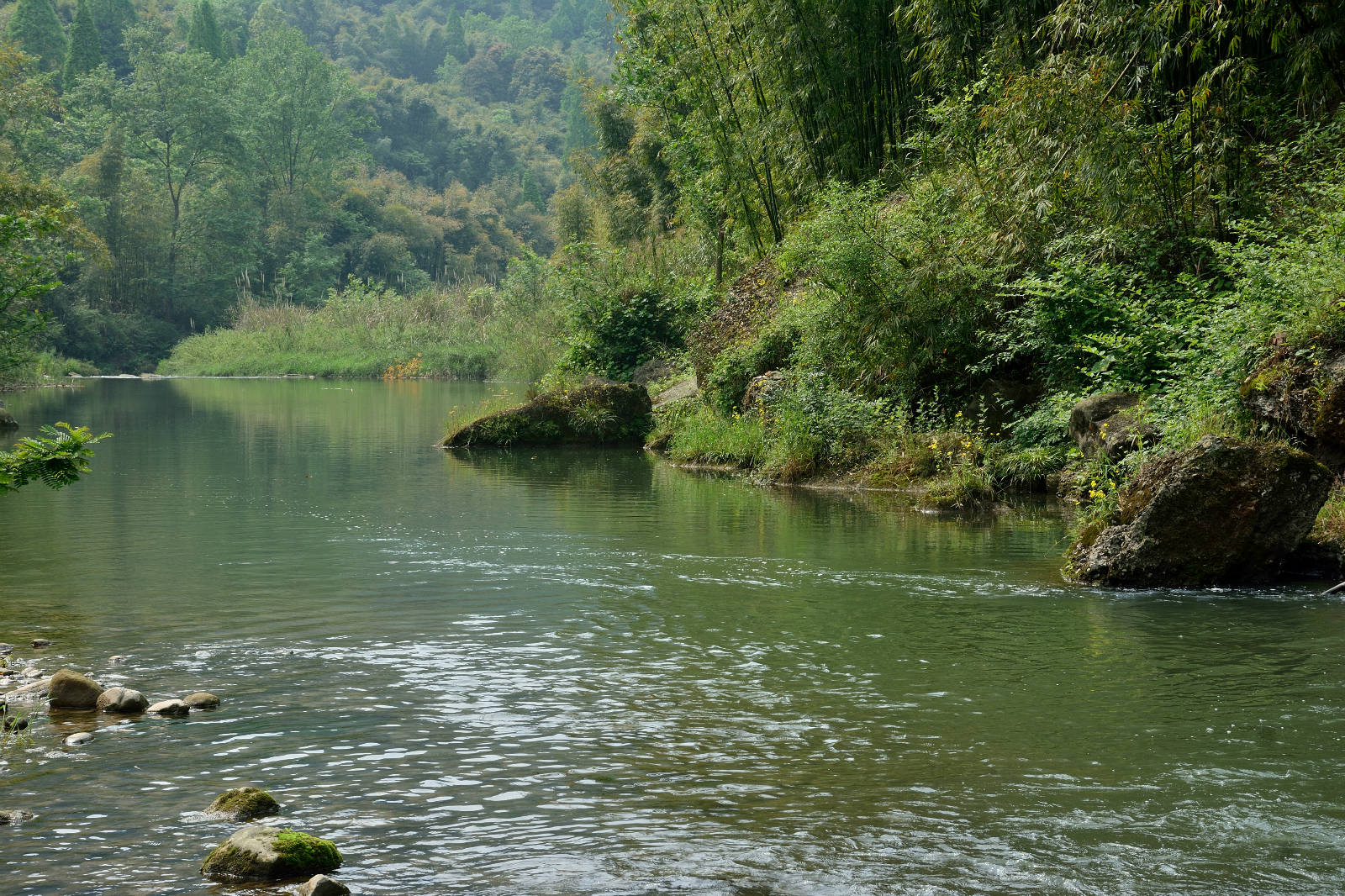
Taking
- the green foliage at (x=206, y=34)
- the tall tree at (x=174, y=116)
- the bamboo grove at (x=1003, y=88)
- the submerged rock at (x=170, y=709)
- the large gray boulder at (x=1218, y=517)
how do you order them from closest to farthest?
the submerged rock at (x=170, y=709)
the large gray boulder at (x=1218, y=517)
the bamboo grove at (x=1003, y=88)
the tall tree at (x=174, y=116)
the green foliage at (x=206, y=34)

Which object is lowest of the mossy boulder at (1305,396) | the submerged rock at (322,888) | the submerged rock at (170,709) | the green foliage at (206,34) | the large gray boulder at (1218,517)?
the submerged rock at (322,888)

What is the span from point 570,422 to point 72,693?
17039 mm

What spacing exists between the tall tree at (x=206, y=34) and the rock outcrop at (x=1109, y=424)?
278 feet

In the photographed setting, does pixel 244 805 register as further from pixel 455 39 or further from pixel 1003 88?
pixel 455 39

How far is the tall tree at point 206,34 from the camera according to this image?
85744 millimetres

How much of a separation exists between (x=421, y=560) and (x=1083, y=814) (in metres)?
7.35

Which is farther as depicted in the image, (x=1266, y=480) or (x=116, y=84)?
(x=116, y=84)

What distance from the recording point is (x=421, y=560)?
11203 millimetres

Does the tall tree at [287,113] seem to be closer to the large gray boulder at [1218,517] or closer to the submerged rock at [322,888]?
the large gray boulder at [1218,517]

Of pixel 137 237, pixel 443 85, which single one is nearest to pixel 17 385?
pixel 137 237

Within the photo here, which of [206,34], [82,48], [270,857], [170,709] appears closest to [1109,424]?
[170,709]

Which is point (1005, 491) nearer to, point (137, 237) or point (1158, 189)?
point (1158, 189)

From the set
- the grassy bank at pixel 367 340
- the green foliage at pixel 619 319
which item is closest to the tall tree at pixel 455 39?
the grassy bank at pixel 367 340

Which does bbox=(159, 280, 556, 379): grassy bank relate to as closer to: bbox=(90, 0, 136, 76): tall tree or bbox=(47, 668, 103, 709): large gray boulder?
bbox=(90, 0, 136, 76): tall tree
